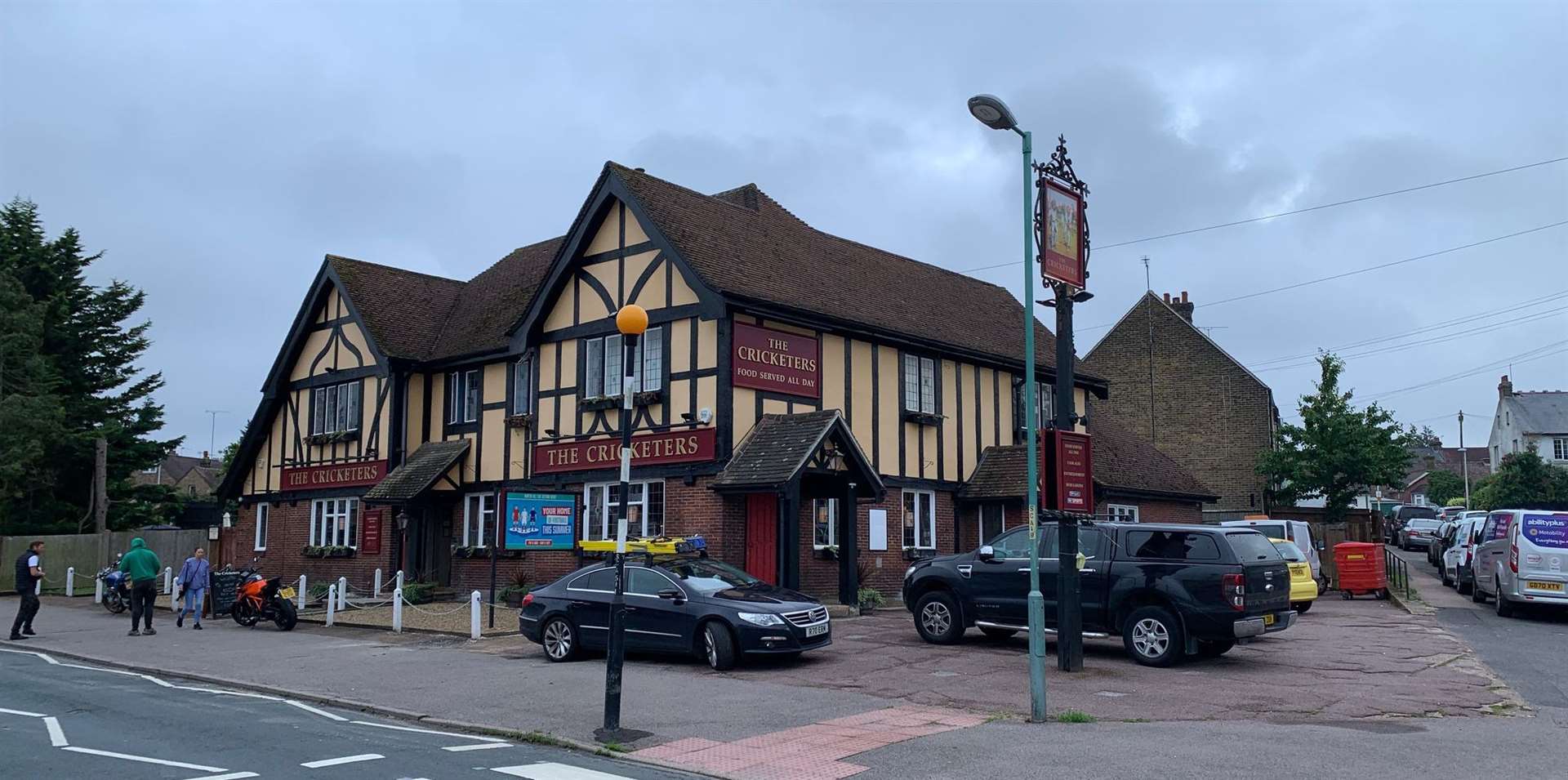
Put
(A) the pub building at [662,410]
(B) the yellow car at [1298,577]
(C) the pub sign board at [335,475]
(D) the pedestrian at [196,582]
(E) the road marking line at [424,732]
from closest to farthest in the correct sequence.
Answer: (E) the road marking line at [424,732]
(B) the yellow car at [1298,577]
(A) the pub building at [662,410]
(D) the pedestrian at [196,582]
(C) the pub sign board at [335,475]

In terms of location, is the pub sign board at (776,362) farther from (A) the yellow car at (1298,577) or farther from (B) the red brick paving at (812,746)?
(B) the red brick paving at (812,746)


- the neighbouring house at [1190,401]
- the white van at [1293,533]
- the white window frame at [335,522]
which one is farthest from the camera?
the neighbouring house at [1190,401]

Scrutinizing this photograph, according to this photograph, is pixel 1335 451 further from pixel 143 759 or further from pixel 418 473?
pixel 143 759

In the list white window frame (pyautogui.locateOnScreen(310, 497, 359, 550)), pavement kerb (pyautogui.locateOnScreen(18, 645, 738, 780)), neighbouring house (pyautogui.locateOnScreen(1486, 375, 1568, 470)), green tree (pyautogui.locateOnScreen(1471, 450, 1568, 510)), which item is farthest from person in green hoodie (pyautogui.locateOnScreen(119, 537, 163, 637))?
neighbouring house (pyautogui.locateOnScreen(1486, 375, 1568, 470))

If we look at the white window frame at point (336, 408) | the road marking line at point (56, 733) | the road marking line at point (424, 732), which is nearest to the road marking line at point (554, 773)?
the road marking line at point (424, 732)

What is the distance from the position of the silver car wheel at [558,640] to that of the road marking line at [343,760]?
22.3 feet

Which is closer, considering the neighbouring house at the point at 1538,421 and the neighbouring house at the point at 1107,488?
the neighbouring house at the point at 1107,488

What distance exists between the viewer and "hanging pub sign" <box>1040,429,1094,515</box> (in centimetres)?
1434

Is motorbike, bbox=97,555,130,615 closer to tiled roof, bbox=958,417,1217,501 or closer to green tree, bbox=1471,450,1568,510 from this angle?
tiled roof, bbox=958,417,1217,501

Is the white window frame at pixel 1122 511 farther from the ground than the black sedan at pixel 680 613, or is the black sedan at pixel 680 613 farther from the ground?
the white window frame at pixel 1122 511

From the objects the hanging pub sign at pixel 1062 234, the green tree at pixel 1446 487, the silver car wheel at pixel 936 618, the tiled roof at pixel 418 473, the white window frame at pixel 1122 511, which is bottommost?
the silver car wheel at pixel 936 618

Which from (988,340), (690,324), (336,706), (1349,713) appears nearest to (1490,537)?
(988,340)

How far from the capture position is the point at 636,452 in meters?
23.5

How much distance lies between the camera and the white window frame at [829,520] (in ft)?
77.2
